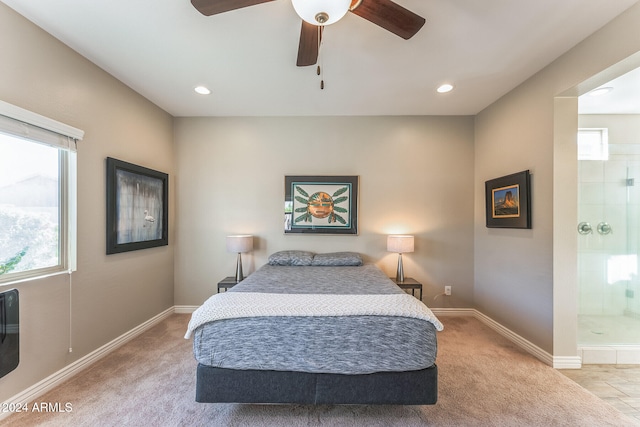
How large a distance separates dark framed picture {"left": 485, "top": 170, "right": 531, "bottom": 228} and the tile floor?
1279 mm

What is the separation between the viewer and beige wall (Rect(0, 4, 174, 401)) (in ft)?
5.64

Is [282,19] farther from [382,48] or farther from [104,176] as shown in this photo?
[104,176]

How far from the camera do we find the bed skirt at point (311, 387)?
1527 mm

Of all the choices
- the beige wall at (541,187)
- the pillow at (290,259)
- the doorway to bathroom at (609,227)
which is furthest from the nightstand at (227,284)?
the doorway to bathroom at (609,227)

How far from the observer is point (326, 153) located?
11.2ft

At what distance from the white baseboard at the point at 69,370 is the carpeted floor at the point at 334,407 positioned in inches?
2.0

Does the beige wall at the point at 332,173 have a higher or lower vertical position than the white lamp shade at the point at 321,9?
lower

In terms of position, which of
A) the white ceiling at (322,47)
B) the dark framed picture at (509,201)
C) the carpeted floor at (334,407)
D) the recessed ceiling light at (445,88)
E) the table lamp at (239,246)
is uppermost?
the white ceiling at (322,47)

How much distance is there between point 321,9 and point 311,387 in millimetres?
2069

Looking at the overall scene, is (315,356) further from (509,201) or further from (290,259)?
(509,201)

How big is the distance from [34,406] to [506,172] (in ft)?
14.7

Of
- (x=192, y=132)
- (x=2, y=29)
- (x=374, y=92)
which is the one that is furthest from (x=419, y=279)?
(x=2, y=29)

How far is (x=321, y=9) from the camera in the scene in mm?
1198

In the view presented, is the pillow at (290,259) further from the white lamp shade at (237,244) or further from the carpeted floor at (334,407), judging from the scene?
the carpeted floor at (334,407)
